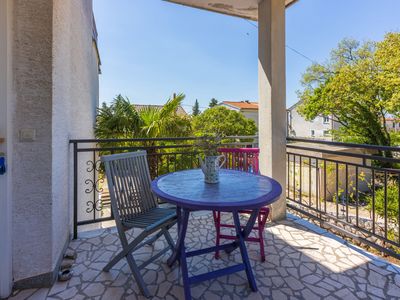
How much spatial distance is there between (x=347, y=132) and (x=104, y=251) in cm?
1808

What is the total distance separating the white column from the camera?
152cm

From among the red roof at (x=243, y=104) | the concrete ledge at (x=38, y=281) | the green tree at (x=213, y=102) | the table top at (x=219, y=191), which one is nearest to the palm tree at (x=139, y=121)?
the table top at (x=219, y=191)

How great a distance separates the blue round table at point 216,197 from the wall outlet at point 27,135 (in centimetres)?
95

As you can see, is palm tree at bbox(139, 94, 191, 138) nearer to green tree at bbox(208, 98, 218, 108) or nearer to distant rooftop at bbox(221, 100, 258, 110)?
distant rooftop at bbox(221, 100, 258, 110)

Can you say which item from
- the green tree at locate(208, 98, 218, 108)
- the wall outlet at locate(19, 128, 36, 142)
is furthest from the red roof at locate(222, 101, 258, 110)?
the wall outlet at locate(19, 128, 36, 142)

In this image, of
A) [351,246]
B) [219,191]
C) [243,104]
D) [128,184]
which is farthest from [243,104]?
[219,191]

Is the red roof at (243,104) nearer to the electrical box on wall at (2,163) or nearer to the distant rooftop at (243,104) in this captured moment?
the distant rooftop at (243,104)

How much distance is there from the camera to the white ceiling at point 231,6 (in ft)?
10.3

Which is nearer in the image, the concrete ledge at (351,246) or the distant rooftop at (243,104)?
the concrete ledge at (351,246)

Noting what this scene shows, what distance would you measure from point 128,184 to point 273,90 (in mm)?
2022

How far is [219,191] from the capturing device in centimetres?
163

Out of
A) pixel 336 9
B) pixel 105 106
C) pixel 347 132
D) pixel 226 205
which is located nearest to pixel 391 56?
pixel 336 9

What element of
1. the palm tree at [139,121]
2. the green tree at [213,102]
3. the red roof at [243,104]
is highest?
the green tree at [213,102]

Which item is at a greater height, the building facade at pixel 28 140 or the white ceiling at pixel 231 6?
the white ceiling at pixel 231 6
